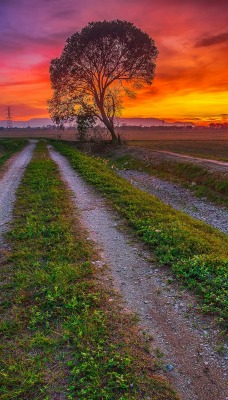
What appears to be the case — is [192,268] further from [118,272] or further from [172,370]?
[172,370]

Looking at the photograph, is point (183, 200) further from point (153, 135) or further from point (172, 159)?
point (153, 135)

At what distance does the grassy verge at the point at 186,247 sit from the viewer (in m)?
6.43

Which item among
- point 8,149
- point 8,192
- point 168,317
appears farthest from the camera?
point 8,149

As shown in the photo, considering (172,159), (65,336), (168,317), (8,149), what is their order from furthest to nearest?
(8,149) → (172,159) → (168,317) → (65,336)

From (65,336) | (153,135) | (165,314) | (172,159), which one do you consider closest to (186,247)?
(165,314)

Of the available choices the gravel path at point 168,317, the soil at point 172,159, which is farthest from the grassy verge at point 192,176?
the gravel path at point 168,317

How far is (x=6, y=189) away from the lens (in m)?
16.8

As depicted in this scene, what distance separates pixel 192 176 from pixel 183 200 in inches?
157

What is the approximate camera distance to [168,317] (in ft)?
18.8

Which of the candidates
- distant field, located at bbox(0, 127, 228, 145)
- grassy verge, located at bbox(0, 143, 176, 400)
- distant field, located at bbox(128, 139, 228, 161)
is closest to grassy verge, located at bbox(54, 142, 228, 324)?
grassy verge, located at bbox(0, 143, 176, 400)

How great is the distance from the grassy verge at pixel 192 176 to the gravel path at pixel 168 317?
34.3 feet

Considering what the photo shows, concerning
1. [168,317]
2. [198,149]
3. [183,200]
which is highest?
[198,149]

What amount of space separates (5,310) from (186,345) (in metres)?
3.28

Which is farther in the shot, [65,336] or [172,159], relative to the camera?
[172,159]
